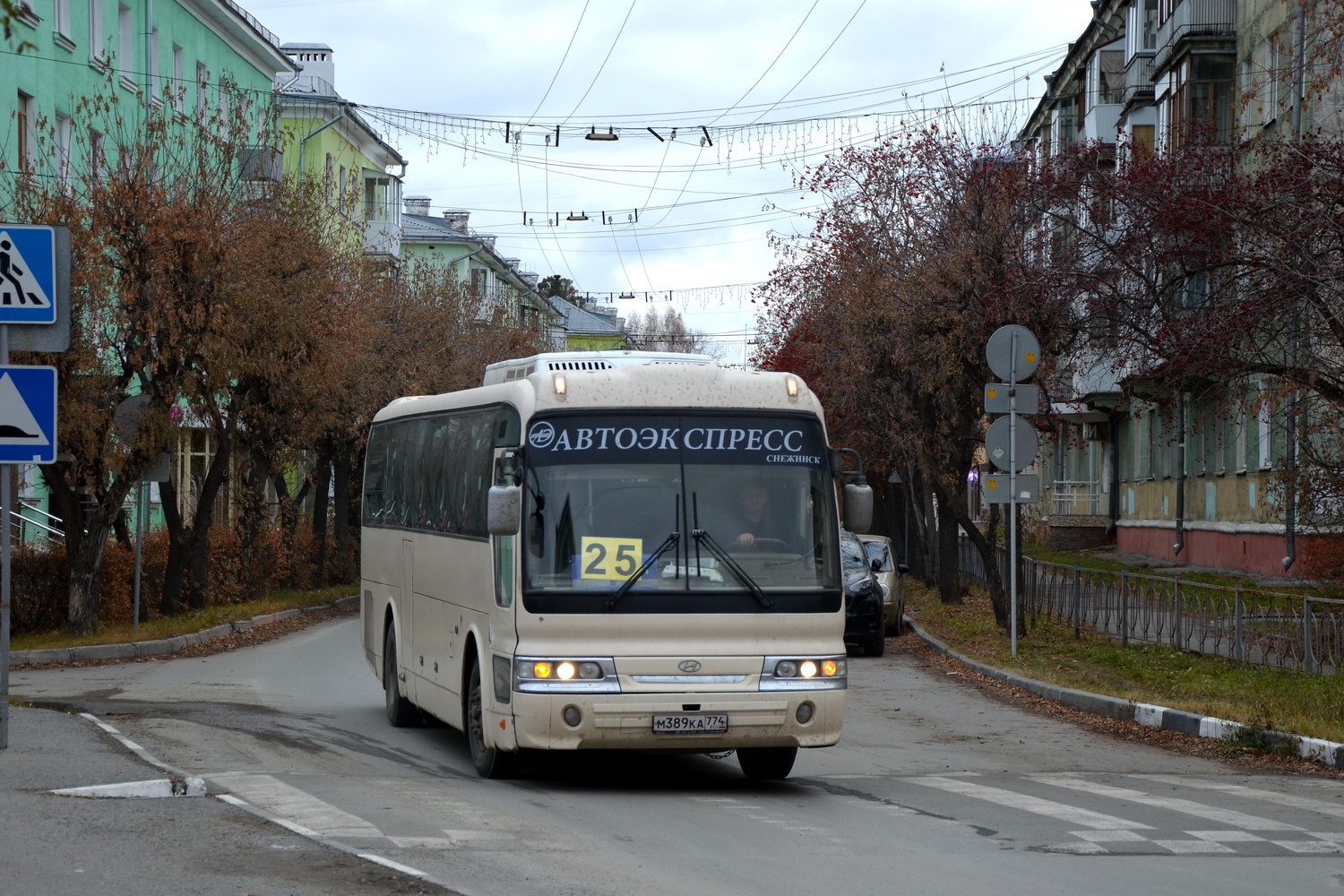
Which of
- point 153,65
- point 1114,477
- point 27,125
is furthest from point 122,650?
point 1114,477

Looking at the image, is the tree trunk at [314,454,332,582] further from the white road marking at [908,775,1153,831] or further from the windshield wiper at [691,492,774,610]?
the windshield wiper at [691,492,774,610]

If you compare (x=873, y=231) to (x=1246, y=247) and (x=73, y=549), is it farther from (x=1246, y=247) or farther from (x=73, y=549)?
(x=73, y=549)

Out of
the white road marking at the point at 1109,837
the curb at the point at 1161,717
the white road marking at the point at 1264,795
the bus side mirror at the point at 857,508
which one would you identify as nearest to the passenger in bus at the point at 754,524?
the bus side mirror at the point at 857,508

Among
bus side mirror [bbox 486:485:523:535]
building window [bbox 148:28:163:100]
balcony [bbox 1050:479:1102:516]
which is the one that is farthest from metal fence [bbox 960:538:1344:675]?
balcony [bbox 1050:479:1102:516]

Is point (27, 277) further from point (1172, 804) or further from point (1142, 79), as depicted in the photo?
point (1142, 79)

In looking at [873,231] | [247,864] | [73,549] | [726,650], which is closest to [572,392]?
[726,650]

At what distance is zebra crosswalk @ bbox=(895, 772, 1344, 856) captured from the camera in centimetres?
930

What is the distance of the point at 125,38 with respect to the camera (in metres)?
38.7

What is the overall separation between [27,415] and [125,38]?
1171 inches

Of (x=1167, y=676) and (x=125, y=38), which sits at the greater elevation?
(x=125, y=38)

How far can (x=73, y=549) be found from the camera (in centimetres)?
2405

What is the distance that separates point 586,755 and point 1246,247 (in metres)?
12.1

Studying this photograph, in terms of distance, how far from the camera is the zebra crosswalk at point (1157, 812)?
9.30 metres

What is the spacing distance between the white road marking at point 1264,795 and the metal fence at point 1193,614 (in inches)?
220
